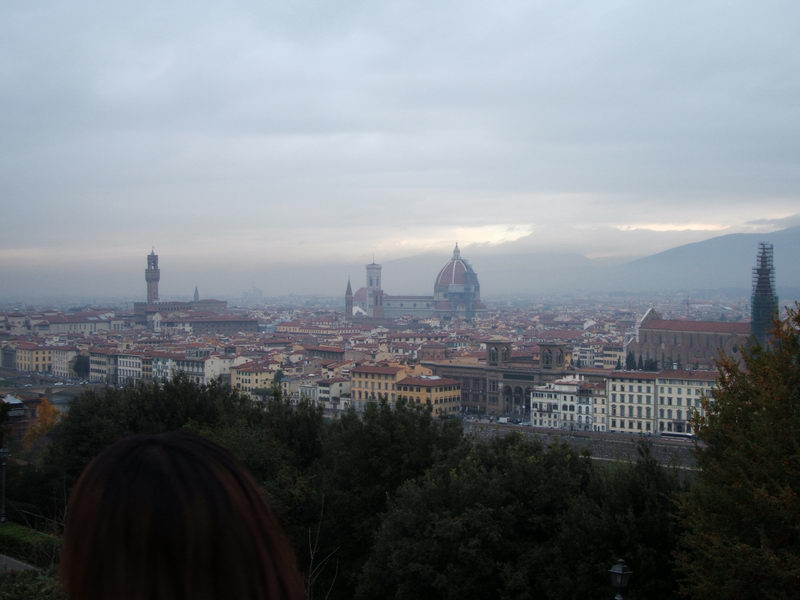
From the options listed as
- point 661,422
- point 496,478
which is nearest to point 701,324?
point 661,422

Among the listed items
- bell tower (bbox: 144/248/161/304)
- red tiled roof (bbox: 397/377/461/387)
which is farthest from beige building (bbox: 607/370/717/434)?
bell tower (bbox: 144/248/161/304)

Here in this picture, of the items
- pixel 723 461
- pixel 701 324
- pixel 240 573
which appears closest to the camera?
pixel 240 573

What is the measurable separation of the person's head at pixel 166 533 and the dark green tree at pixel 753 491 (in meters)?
4.70

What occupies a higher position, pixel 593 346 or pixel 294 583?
pixel 294 583

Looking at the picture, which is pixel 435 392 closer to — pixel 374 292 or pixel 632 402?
pixel 632 402

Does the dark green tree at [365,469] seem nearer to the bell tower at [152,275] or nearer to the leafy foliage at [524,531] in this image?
the leafy foliage at [524,531]

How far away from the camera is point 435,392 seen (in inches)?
1172

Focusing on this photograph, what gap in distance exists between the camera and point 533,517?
7188 millimetres

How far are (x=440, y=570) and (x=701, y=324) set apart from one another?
37.4 m

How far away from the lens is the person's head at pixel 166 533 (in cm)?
78

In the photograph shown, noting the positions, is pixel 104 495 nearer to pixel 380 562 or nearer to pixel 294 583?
pixel 294 583

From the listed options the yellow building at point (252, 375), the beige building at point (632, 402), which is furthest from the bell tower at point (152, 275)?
the beige building at point (632, 402)

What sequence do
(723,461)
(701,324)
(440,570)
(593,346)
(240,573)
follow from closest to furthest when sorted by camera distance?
(240,573), (723,461), (440,570), (701,324), (593,346)

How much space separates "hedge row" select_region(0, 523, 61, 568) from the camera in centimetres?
631
